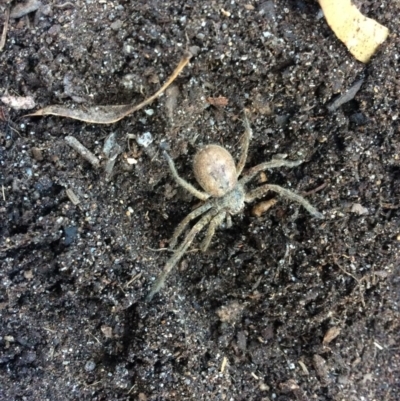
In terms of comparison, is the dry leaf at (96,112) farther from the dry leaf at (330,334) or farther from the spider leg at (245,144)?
the dry leaf at (330,334)

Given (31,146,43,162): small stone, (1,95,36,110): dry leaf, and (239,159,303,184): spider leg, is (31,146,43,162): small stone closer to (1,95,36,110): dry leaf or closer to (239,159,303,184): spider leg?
(1,95,36,110): dry leaf

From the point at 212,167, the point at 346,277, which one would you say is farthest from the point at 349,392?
the point at 212,167

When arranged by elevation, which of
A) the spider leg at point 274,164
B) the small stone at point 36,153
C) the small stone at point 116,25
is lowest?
the small stone at point 36,153

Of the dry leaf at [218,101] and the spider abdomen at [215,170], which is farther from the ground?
the dry leaf at [218,101]

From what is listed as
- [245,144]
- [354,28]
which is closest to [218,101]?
[245,144]

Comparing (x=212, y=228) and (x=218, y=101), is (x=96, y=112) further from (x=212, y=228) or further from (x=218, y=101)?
(x=212, y=228)

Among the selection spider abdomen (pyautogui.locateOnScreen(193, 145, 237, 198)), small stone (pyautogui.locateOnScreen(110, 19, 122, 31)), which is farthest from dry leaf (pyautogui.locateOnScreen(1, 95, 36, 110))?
spider abdomen (pyautogui.locateOnScreen(193, 145, 237, 198))

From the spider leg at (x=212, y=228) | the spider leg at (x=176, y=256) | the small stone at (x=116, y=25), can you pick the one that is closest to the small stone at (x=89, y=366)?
the spider leg at (x=176, y=256)

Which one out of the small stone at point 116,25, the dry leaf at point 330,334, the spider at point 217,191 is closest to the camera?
the small stone at point 116,25
